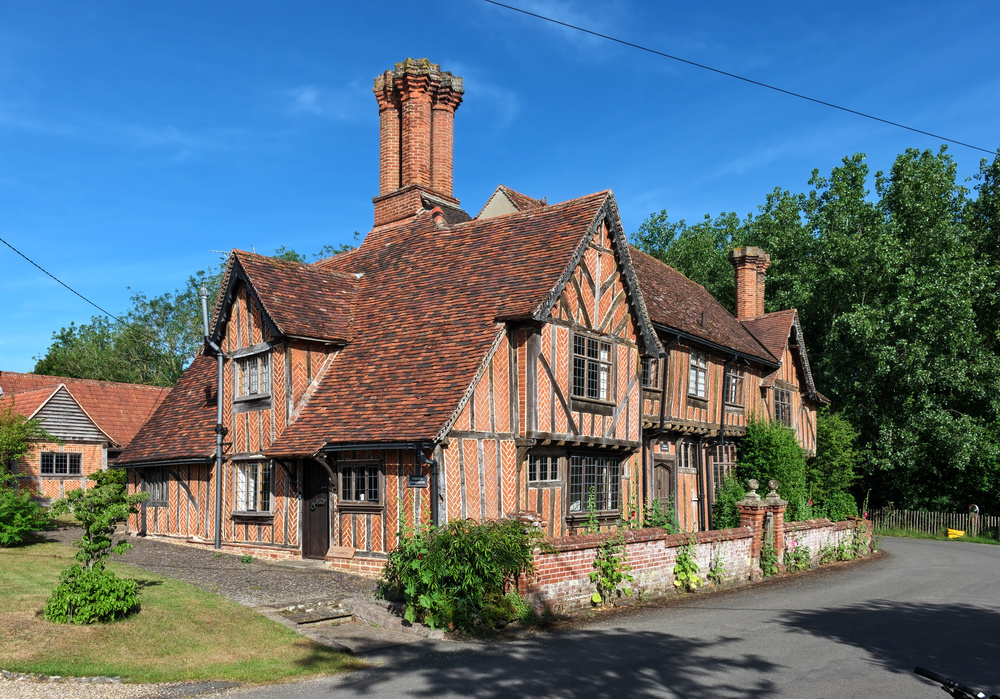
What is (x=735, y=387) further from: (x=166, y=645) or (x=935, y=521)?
(x=166, y=645)

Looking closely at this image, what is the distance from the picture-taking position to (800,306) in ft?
128

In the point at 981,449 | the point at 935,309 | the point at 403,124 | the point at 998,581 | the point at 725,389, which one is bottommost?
the point at 998,581

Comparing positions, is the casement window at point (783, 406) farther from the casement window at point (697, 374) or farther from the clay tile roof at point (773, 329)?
the casement window at point (697, 374)

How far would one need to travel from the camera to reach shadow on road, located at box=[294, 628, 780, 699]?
8656 mm

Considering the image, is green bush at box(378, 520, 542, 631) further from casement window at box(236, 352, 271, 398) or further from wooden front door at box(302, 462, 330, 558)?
casement window at box(236, 352, 271, 398)

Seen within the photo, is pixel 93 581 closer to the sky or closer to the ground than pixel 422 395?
closer to the ground

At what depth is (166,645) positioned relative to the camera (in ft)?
33.7

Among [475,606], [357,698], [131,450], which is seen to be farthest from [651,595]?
[131,450]

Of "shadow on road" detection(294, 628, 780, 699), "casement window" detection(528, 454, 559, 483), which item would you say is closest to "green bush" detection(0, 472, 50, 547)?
"casement window" detection(528, 454, 559, 483)

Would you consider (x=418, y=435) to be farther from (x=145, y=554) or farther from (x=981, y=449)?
(x=981, y=449)

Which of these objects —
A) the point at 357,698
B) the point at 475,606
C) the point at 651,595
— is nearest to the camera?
the point at 357,698

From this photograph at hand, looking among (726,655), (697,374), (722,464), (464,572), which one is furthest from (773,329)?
(726,655)

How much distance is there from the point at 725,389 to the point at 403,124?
12440 millimetres

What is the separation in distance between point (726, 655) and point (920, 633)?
143 inches
